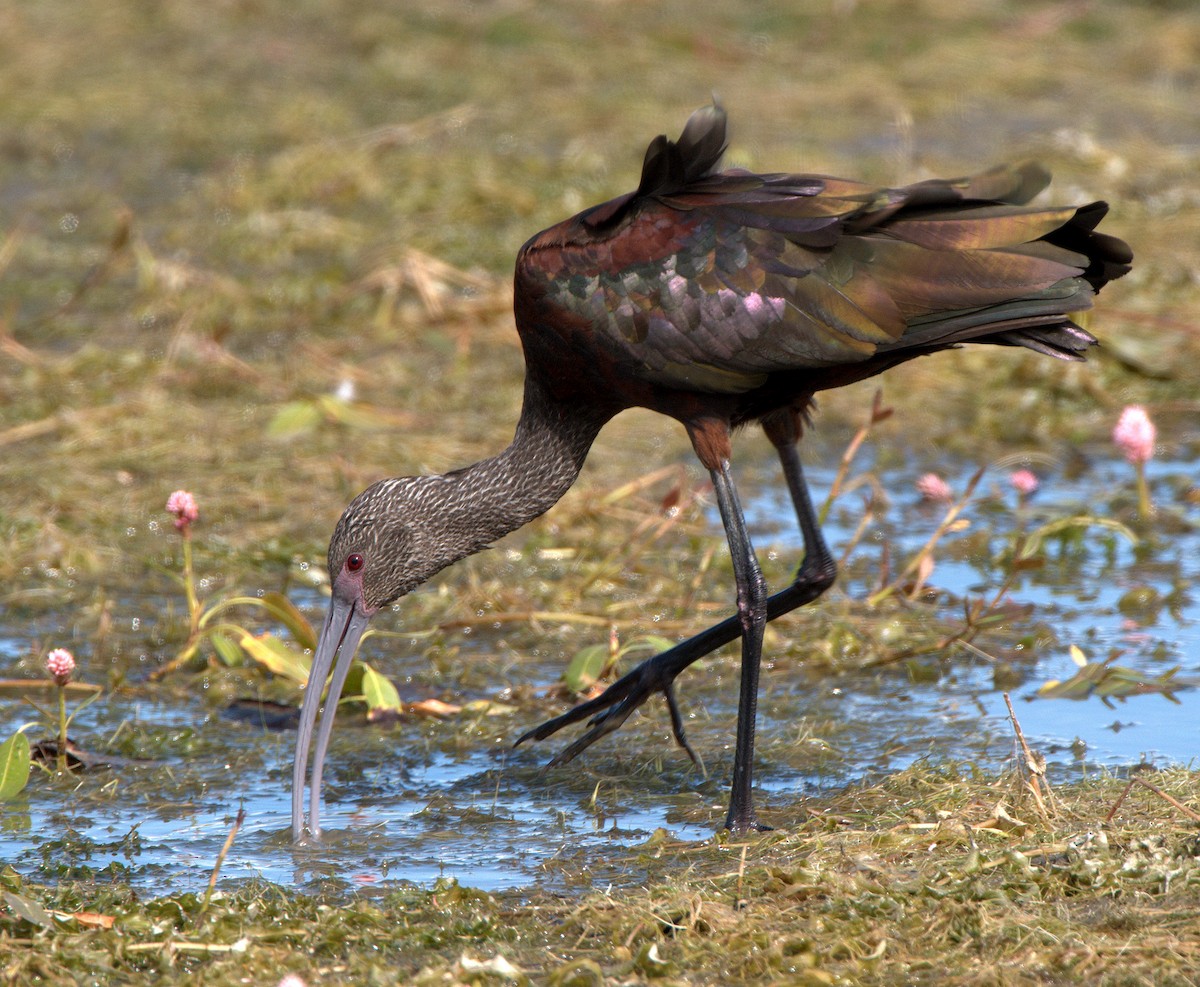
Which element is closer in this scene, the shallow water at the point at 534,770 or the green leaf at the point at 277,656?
the shallow water at the point at 534,770

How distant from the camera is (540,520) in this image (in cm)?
685

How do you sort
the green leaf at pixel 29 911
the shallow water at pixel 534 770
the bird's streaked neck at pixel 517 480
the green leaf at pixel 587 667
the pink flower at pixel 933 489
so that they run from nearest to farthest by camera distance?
1. the green leaf at pixel 29 911
2. the shallow water at pixel 534 770
3. the bird's streaked neck at pixel 517 480
4. the green leaf at pixel 587 667
5. the pink flower at pixel 933 489

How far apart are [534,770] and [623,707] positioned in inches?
13.3

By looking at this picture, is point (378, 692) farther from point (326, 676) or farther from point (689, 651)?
point (689, 651)

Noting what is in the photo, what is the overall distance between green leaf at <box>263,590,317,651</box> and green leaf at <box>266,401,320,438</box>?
1973mm

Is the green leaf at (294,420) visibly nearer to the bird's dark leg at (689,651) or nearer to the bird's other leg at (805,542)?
the bird's dark leg at (689,651)

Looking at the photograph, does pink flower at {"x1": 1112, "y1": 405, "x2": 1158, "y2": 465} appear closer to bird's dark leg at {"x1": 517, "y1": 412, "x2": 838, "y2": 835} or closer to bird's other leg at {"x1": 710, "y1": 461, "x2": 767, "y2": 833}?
bird's dark leg at {"x1": 517, "y1": 412, "x2": 838, "y2": 835}

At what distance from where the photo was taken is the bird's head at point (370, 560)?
4.82m

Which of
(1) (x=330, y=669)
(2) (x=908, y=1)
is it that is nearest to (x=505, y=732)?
(1) (x=330, y=669)

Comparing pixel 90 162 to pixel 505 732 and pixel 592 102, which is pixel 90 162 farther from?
pixel 505 732

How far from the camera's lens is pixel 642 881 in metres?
4.04

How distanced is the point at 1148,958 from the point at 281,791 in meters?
2.44

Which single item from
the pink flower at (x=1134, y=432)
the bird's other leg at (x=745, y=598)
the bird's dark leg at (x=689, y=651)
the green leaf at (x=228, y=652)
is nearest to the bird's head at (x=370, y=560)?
the bird's dark leg at (x=689, y=651)

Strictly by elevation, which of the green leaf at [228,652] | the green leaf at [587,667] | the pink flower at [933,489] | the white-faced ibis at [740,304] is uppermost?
the white-faced ibis at [740,304]
